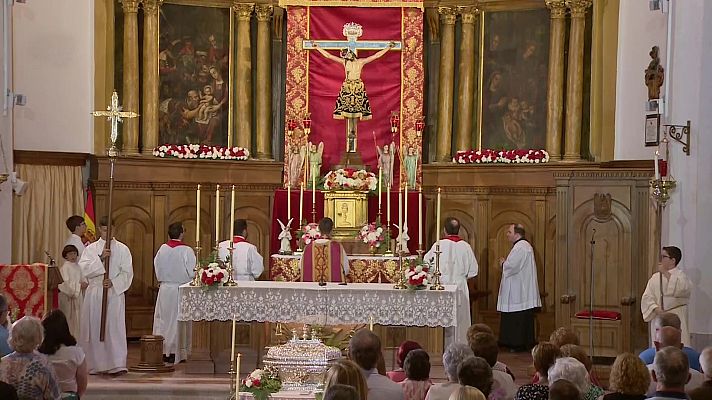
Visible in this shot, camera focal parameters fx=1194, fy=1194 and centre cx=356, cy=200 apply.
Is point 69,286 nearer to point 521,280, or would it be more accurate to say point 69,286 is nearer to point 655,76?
point 521,280

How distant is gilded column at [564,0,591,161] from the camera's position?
676 inches

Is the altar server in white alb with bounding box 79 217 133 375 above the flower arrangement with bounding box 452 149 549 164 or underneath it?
underneath

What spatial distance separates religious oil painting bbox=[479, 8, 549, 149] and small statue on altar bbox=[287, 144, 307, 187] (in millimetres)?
2803

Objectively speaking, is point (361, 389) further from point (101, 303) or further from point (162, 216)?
point (162, 216)

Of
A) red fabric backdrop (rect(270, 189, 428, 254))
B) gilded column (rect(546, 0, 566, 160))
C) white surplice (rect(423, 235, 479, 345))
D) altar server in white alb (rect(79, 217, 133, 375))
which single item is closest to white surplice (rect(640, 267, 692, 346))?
white surplice (rect(423, 235, 479, 345))

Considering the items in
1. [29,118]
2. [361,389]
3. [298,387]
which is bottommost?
[298,387]

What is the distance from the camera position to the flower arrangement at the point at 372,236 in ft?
51.5

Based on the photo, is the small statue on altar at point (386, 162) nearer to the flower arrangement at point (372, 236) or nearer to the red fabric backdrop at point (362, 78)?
the red fabric backdrop at point (362, 78)

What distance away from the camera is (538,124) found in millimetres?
17953

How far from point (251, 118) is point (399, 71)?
95.3 inches

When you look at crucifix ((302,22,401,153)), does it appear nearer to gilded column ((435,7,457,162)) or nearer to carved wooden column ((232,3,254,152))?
gilded column ((435,7,457,162))

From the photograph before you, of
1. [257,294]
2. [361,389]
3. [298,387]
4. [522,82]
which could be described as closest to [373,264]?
[257,294]

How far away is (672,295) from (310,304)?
3.77m

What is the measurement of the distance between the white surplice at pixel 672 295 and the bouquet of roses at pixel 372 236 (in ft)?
A: 14.4
